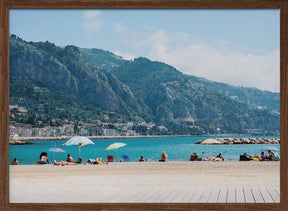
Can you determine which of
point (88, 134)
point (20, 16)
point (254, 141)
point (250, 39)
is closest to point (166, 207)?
point (254, 141)

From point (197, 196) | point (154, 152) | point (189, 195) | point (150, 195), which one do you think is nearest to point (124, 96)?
point (154, 152)

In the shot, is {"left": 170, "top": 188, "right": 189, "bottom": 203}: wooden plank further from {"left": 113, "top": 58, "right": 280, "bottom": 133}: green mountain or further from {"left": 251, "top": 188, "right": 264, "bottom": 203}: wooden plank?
{"left": 113, "top": 58, "right": 280, "bottom": 133}: green mountain

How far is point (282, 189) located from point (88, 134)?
7357 centimetres

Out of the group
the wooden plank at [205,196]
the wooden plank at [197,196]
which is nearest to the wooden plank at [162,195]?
the wooden plank at [197,196]

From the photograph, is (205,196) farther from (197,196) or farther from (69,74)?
(69,74)

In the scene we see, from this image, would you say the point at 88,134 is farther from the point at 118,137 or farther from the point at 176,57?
the point at 176,57

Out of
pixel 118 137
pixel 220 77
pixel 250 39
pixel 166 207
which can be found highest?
pixel 250 39

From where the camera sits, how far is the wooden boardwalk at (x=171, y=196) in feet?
17.5

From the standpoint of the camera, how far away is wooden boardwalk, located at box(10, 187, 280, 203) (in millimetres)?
5328

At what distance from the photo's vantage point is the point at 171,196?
572cm

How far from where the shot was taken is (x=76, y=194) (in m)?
6.01

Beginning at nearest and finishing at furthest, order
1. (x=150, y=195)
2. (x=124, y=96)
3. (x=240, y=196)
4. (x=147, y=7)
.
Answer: (x=147, y=7)
(x=240, y=196)
(x=150, y=195)
(x=124, y=96)

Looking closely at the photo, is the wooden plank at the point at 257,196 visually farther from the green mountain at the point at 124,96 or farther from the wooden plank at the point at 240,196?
the green mountain at the point at 124,96

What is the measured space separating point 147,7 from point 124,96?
78.2m
